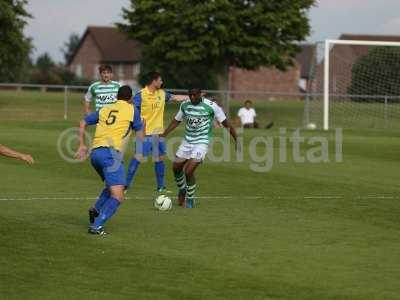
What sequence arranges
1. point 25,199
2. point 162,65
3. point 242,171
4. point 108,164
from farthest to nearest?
point 162,65
point 242,171
point 25,199
point 108,164

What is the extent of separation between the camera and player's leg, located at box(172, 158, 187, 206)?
1525cm

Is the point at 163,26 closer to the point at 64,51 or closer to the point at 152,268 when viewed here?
the point at 152,268

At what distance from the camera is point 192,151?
15281 millimetres

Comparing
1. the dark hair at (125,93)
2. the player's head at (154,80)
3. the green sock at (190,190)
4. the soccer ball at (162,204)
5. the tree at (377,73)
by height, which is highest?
the tree at (377,73)

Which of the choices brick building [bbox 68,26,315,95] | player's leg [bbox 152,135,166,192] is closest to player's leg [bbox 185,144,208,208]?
player's leg [bbox 152,135,166,192]

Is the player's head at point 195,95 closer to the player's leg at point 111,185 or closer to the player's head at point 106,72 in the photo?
the player's leg at point 111,185

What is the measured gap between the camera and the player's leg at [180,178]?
15250mm

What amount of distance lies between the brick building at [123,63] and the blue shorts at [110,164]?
8830cm

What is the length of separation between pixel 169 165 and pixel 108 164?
10323mm

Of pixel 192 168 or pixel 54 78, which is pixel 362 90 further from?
pixel 54 78

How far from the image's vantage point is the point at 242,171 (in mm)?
20984

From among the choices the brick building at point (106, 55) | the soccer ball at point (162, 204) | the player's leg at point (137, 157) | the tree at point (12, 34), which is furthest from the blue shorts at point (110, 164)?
the brick building at point (106, 55)

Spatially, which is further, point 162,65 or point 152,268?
point 162,65

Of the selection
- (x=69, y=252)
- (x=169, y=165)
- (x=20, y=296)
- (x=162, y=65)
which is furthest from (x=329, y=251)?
(x=162, y=65)
